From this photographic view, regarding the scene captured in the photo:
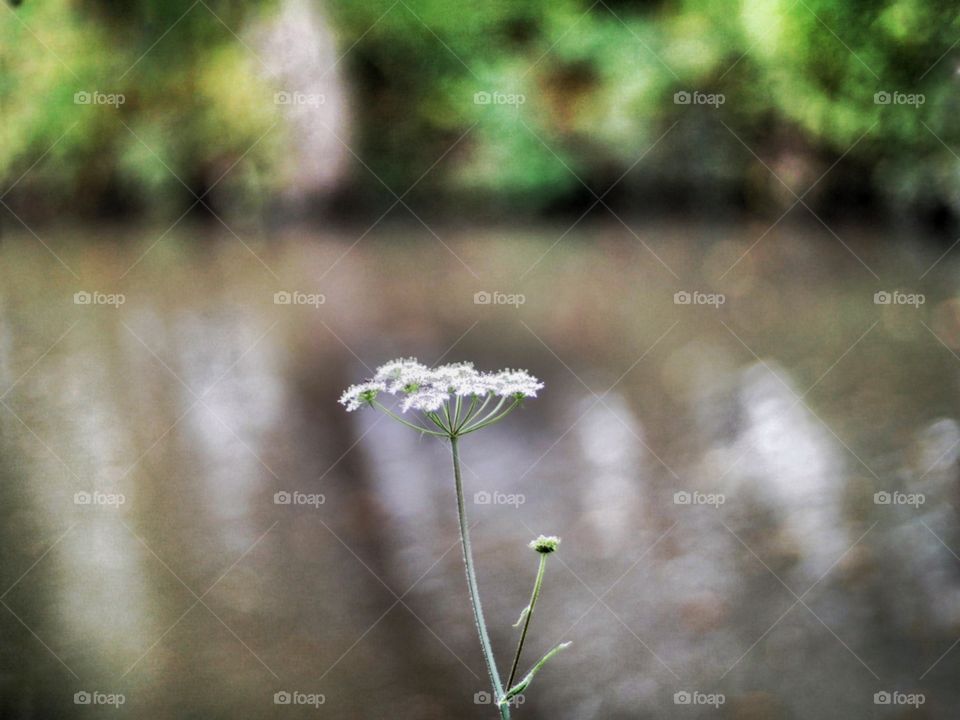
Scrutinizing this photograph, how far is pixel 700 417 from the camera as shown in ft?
8.29

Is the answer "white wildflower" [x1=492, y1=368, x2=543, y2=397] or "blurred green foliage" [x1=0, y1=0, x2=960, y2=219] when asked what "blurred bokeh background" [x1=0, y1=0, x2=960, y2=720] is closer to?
"blurred green foliage" [x1=0, y1=0, x2=960, y2=219]

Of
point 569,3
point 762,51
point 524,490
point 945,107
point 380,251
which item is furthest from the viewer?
point 380,251

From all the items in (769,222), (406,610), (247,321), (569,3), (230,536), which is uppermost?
(569,3)

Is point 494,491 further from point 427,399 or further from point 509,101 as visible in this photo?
point 509,101

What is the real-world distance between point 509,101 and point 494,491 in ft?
8.23

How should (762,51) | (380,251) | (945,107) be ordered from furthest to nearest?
(380,251) → (762,51) → (945,107)

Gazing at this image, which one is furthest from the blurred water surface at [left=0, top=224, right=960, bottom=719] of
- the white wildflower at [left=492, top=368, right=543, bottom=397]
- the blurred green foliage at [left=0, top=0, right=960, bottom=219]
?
the white wildflower at [left=492, top=368, right=543, bottom=397]

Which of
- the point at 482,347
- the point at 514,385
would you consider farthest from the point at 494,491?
the point at 514,385

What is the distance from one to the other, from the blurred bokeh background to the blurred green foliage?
0.02 m

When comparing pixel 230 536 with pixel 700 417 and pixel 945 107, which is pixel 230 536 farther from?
pixel 945 107

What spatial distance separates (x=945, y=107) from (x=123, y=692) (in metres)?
3.09

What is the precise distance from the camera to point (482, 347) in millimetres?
3092

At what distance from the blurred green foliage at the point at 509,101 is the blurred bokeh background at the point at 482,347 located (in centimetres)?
2

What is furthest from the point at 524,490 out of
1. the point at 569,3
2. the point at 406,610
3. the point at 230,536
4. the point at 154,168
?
the point at 154,168
